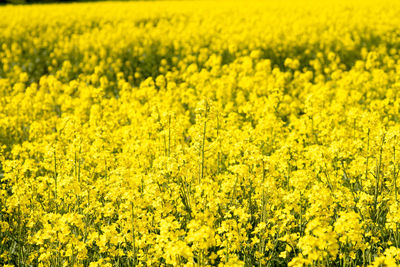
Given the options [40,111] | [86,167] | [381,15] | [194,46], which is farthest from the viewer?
[381,15]

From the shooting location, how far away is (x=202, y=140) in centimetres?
474

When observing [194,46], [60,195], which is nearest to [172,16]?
[194,46]

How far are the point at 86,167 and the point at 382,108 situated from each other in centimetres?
451

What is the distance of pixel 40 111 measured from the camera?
8.73 meters

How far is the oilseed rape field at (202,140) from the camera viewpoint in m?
3.76

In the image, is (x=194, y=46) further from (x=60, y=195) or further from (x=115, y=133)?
(x=60, y=195)

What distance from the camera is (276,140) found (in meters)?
6.32

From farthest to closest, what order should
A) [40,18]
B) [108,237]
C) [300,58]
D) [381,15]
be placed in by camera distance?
[40,18] < [381,15] < [300,58] < [108,237]

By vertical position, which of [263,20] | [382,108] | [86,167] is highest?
[263,20]

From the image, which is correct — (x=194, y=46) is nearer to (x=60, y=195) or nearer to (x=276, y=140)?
(x=276, y=140)

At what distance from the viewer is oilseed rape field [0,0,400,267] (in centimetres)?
376

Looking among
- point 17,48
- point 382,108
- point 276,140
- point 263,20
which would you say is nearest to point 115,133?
point 276,140

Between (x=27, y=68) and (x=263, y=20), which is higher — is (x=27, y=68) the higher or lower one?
the lower one

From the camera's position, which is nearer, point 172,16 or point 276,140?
point 276,140
